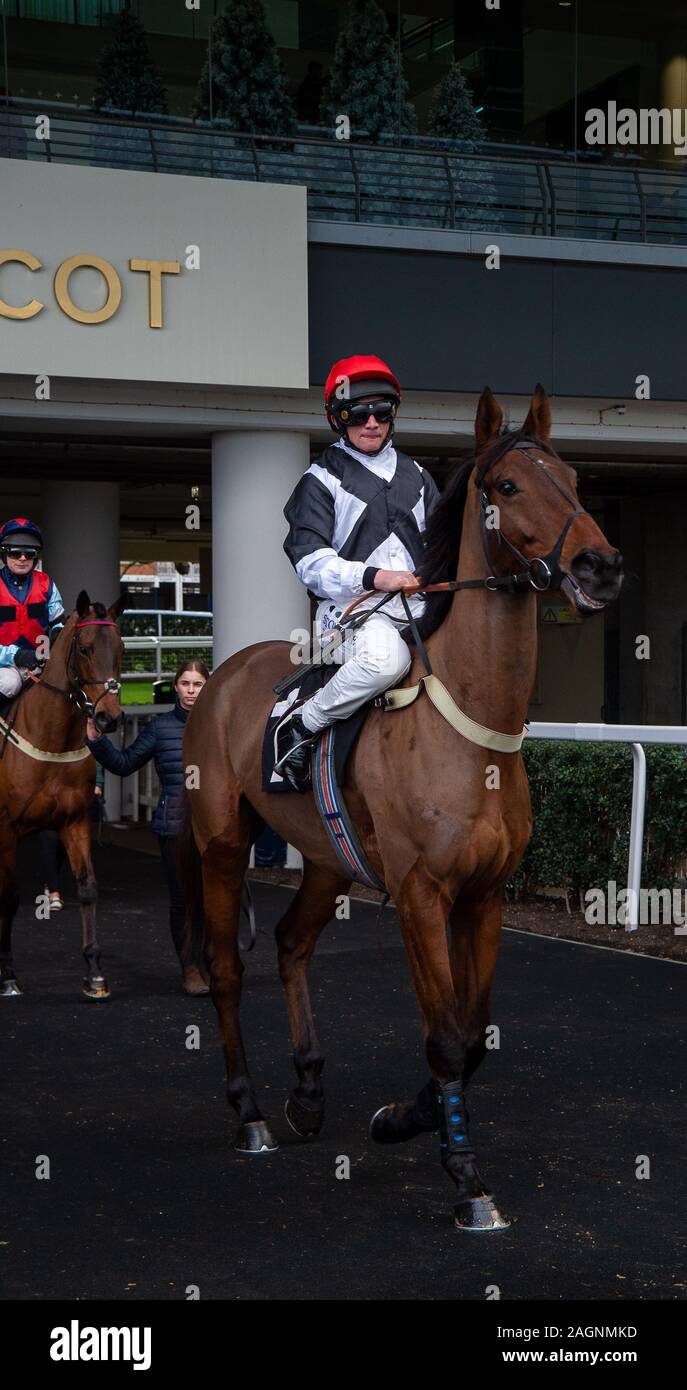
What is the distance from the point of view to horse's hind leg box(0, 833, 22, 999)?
7.30m

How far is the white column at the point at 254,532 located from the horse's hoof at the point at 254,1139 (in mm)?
6609

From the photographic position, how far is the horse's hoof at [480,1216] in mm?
3988

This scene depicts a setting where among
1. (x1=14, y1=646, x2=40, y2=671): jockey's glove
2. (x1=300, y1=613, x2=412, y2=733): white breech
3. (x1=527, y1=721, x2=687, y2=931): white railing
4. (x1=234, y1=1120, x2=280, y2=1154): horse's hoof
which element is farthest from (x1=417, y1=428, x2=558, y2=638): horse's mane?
(x1=527, y1=721, x2=687, y2=931): white railing

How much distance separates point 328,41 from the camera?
12648 millimetres

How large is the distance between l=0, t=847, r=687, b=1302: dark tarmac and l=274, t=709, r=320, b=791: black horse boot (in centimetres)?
120

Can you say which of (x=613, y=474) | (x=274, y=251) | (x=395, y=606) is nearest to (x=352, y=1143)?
(x=395, y=606)

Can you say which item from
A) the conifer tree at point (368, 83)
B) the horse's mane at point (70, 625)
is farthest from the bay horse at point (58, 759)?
the conifer tree at point (368, 83)

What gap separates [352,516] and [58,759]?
3383 mm

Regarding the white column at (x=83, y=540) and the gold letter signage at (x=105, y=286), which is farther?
the white column at (x=83, y=540)

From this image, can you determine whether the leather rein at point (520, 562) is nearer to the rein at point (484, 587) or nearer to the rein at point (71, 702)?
the rein at point (484, 587)

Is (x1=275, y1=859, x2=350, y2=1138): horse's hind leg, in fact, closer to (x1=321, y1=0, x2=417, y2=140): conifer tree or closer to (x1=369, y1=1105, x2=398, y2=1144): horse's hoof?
(x1=369, y1=1105, x2=398, y2=1144): horse's hoof

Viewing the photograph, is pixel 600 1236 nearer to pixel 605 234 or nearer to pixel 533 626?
pixel 533 626

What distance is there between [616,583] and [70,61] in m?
9.44

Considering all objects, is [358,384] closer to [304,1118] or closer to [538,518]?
[538,518]
